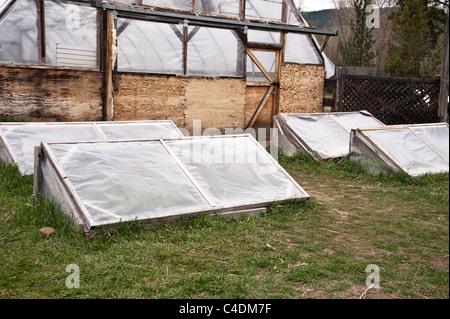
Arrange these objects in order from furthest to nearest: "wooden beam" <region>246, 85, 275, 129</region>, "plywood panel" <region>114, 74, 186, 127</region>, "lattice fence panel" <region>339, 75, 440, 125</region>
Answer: "lattice fence panel" <region>339, 75, 440, 125</region> < "wooden beam" <region>246, 85, 275, 129</region> < "plywood panel" <region>114, 74, 186, 127</region>

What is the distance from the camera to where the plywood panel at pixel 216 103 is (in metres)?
9.75

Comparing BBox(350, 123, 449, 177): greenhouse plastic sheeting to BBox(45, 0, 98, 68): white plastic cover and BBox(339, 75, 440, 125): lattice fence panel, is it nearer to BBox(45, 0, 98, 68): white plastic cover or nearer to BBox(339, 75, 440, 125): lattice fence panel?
BBox(339, 75, 440, 125): lattice fence panel

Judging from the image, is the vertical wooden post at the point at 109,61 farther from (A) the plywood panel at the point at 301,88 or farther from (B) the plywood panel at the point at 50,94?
(A) the plywood panel at the point at 301,88

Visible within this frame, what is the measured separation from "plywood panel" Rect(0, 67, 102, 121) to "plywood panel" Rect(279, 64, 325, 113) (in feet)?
15.8

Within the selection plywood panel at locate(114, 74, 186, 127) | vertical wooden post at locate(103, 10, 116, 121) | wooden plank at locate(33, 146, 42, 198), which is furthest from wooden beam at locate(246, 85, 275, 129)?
wooden plank at locate(33, 146, 42, 198)

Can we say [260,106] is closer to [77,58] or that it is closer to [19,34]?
[77,58]

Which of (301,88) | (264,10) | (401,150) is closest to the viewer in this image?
(401,150)

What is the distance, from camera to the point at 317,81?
1188 cm

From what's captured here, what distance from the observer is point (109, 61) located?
8.62 metres

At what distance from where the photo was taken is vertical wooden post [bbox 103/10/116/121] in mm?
8578

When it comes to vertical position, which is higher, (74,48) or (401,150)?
(74,48)

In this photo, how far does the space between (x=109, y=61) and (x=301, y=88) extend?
17.2 ft

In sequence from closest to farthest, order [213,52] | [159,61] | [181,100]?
1. [159,61]
2. [181,100]
3. [213,52]

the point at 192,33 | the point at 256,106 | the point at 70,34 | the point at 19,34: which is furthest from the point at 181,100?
the point at 19,34
